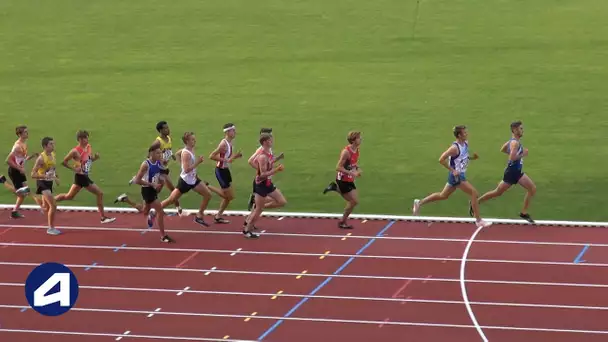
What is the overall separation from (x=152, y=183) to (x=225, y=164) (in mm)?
1333

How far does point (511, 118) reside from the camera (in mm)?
23062

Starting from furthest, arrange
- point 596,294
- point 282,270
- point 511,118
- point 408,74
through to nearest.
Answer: point 408,74 < point 511,118 < point 282,270 < point 596,294

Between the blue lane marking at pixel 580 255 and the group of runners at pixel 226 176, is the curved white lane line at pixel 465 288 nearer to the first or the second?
the group of runners at pixel 226 176

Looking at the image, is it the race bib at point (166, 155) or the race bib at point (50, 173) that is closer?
the race bib at point (50, 173)

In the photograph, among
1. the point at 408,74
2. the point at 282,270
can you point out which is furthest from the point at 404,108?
the point at 282,270

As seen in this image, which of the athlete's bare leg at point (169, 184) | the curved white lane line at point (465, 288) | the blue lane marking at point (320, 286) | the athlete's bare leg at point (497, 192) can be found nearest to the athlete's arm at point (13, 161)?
the athlete's bare leg at point (169, 184)

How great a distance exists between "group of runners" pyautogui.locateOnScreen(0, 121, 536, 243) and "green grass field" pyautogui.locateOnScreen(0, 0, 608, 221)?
1174 millimetres

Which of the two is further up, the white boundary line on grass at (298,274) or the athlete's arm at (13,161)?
the athlete's arm at (13,161)

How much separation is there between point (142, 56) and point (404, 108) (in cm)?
635

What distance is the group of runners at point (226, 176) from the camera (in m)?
17.5

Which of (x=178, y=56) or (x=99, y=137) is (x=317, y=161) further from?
(x=178, y=56)

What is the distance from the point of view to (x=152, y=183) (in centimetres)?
1731

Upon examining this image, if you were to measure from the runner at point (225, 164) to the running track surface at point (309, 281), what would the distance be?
1.63 feet

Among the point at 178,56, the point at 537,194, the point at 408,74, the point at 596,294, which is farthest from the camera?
the point at 178,56
